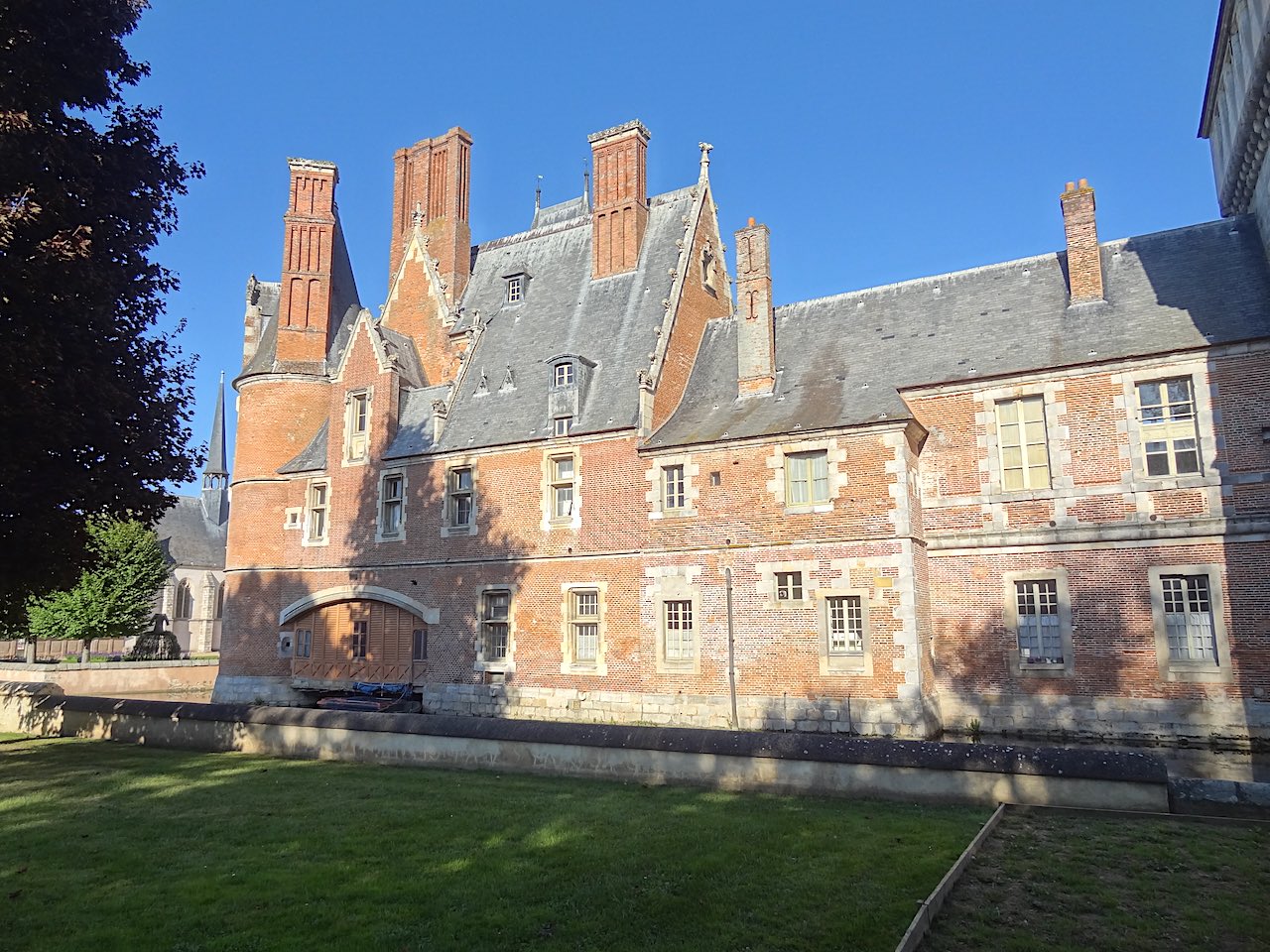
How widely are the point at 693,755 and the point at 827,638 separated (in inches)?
342

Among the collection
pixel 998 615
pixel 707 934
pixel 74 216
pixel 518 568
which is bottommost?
pixel 707 934

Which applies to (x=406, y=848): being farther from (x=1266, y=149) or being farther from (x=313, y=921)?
(x=1266, y=149)

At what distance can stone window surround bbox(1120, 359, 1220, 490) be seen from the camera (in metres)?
18.0

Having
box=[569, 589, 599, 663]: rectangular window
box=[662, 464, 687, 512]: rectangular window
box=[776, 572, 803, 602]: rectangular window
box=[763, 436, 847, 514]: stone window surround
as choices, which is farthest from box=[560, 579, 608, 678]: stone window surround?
box=[763, 436, 847, 514]: stone window surround

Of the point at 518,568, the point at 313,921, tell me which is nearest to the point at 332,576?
the point at 518,568

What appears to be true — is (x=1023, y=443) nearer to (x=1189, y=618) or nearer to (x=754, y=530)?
(x=1189, y=618)

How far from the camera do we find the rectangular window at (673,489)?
2231cm

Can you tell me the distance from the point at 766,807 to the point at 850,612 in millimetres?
9848

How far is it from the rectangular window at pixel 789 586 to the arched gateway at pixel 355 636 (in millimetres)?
10536

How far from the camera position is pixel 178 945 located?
20.6 feet

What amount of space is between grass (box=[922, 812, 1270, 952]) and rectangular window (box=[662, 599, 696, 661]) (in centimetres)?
1231

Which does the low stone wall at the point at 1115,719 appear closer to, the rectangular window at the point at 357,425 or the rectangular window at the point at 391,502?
the rectangular window at the point at 391,502

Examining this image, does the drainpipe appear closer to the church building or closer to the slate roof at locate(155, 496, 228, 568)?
the church building

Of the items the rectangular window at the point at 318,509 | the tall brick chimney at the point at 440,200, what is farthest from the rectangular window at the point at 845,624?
the tall brick chimney at the point at 440,200
